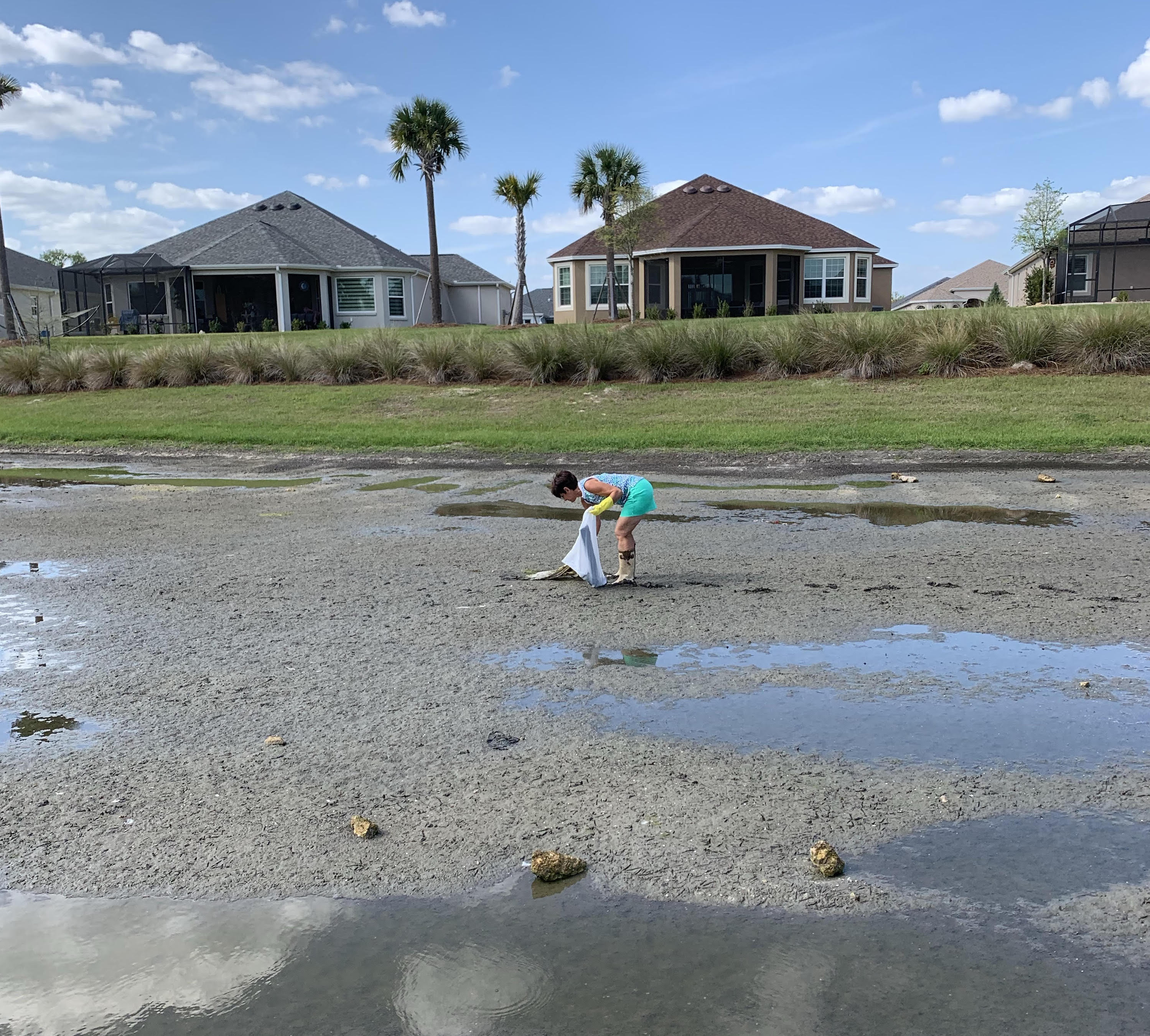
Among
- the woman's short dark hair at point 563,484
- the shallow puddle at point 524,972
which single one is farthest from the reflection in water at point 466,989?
the woman's short dark hair at point 563,484

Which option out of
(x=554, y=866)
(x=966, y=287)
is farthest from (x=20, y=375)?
(x=966, y=287)

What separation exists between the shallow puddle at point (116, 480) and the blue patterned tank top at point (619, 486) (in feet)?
21.4

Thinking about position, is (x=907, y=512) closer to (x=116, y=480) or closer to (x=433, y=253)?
(x=116, y=480)

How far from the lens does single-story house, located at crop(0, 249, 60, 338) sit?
51281mm

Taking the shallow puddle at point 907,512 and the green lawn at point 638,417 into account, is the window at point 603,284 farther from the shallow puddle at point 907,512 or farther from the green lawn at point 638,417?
the shallow puddle at point 907,512

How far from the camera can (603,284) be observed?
146ft

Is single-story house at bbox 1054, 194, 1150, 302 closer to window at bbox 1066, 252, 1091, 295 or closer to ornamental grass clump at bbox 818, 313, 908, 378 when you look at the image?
window at bbox 1066, 252, 1091, 295

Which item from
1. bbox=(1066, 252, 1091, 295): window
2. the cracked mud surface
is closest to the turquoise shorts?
the cracked mud surface

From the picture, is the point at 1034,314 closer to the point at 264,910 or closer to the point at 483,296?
the point at 264,910

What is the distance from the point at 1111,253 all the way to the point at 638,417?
30.6m

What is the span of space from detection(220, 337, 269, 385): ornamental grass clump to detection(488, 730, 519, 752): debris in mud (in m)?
20.8

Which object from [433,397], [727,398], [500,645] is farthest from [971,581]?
[433,397]

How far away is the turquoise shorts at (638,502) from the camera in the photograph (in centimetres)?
755

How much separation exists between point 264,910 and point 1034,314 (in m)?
20.9
